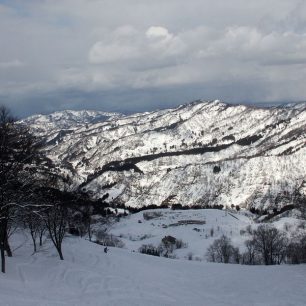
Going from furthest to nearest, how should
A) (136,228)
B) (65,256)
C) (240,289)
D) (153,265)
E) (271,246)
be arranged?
(136,228), (271,246), (153,265), (65,256), (240,289)

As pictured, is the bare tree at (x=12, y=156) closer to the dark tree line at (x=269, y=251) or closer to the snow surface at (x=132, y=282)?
the snow surface at (x=132, y=282)

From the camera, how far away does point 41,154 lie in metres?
33.7

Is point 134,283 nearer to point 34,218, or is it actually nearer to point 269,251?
point 34,218

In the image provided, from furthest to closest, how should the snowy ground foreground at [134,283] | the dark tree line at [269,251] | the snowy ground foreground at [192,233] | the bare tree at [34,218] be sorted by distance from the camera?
the snowy ground foreground at [192,233]
the dark tree line at [269,251]
the bare tree at [34,218]
the snowy ground foreground at [134,283]

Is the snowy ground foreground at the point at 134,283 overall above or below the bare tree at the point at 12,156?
below

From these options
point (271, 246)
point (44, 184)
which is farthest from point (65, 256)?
point (271, 246)

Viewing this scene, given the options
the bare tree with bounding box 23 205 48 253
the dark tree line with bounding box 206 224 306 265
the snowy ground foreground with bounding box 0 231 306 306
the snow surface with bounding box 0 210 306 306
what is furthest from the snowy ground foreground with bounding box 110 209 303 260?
the bare tree with bounding box 23 205 48 253

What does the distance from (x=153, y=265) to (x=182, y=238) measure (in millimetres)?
115488

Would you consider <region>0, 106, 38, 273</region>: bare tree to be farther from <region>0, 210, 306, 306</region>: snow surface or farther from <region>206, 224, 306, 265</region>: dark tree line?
<region>206, 224, 306, 265</region>: dark tree line

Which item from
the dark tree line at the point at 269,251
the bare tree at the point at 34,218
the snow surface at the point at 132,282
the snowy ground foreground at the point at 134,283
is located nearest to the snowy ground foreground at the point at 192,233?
the dark tree line at the point at 269,251

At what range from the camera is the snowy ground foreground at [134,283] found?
91.9ft

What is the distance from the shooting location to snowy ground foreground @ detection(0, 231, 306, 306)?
91.9 feet

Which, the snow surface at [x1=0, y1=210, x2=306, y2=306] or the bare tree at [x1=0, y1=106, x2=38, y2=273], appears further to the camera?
the bare tree at [x1=0, y1=106, x2=38, y2=273]

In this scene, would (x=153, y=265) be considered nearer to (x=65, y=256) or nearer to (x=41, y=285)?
(x=65, y=256)
